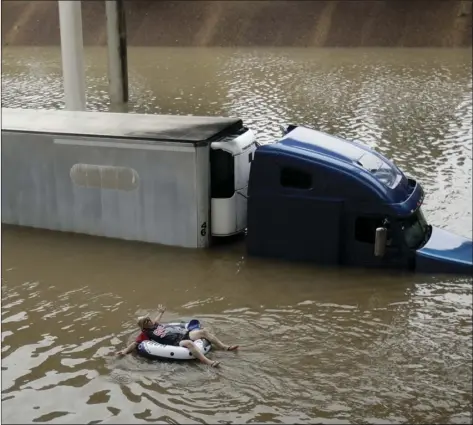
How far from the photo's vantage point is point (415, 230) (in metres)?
12.7

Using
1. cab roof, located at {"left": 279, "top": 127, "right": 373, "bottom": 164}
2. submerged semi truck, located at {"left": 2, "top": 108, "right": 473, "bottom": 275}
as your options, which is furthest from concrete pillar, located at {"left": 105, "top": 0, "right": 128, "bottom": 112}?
cab roof, located at {"left": 279, "top": 127, "right": 373, "bottom": 164}

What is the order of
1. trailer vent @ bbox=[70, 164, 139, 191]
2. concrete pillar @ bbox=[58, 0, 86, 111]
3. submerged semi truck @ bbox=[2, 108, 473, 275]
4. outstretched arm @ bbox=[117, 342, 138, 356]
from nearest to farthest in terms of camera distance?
outstretched arm @ bbox=[117, 342, 138, 356] → submerged semi truck @ bbox=[2, 108, 473, 275] → trailer vent @ bbox=[70, 164, 139, 191] → concrete pillar @ bbox=[58, 0, 86, 111]

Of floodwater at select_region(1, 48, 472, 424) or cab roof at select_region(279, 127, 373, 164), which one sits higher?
cab roof at select_region(279, 127, 373, 164)

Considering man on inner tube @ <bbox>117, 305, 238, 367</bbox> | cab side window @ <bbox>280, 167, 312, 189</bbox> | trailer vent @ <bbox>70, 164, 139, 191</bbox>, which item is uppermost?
cab side window @ <bbox>280, 167, 312, 189</bbox>

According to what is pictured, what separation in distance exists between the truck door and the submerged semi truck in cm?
2

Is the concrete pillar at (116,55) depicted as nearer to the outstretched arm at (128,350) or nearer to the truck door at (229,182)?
the truck door at (229,182)

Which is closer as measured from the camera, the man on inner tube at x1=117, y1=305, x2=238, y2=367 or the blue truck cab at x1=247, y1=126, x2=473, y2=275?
the man on inner tube at x1=117, y1=305, x2=238, y2=367

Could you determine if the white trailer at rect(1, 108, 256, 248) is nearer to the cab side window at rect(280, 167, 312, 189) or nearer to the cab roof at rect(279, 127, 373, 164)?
the cab roof at rect(279, 127, 373, 164)

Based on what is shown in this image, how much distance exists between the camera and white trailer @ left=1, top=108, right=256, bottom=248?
13516 mm

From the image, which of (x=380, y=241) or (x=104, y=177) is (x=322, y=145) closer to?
(x=380, y=241)

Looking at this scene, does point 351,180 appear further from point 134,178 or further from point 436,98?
point 436,98

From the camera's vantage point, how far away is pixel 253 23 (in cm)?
4919

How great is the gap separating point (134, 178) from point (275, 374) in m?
5.95

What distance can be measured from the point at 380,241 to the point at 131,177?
510 centimetres
